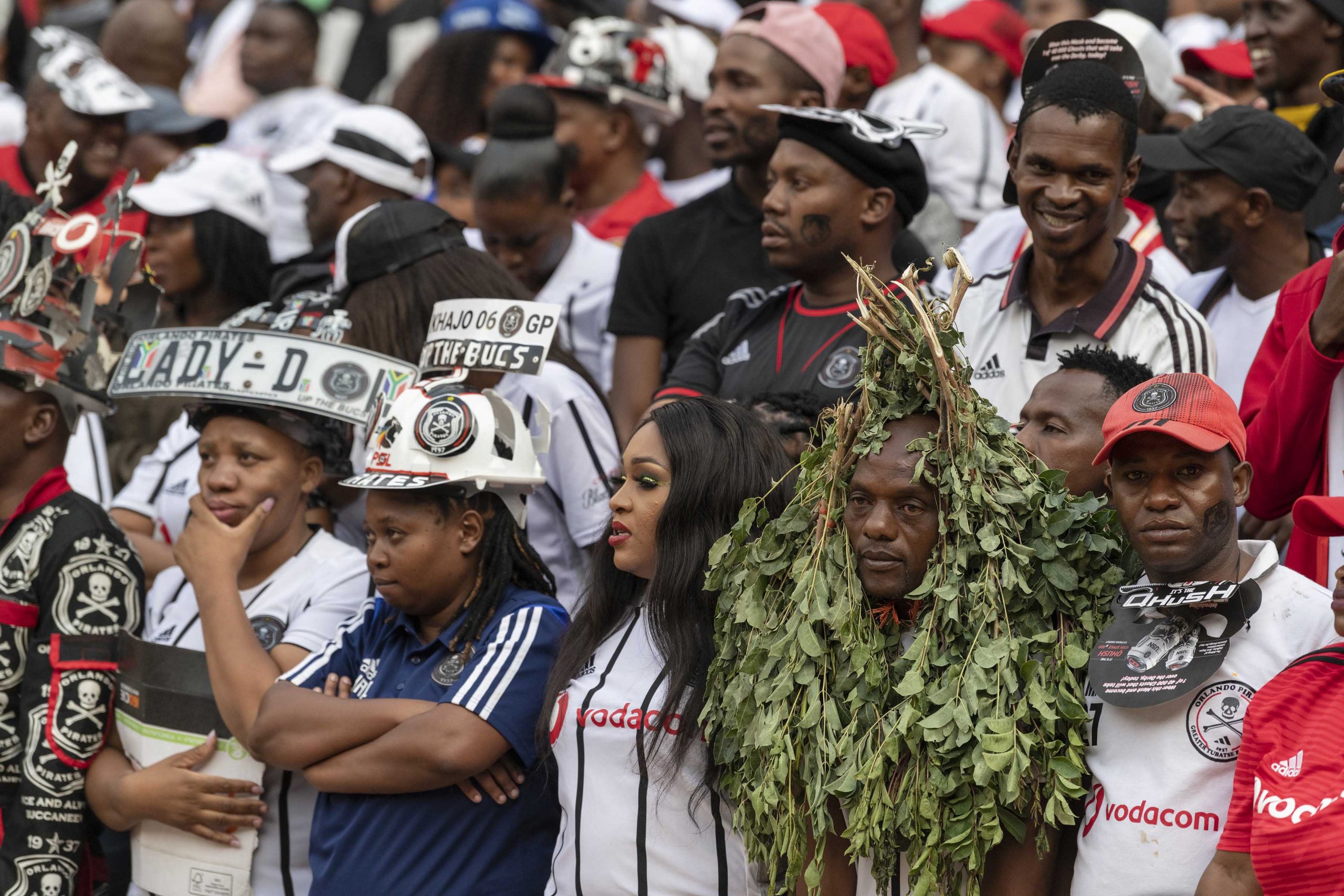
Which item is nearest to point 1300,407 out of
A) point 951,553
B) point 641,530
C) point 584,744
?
point 951,553

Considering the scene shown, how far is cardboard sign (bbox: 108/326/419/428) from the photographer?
5.18 m

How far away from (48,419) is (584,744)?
232 centimetres

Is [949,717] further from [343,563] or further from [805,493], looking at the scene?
[343,563]

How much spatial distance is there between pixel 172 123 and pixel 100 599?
166 inches

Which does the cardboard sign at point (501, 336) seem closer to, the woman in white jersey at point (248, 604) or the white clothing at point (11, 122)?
the woman in white jersey at point (248, 604)

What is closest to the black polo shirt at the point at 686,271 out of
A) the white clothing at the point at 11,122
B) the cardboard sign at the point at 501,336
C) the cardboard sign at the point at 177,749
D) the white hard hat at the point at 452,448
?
the cardboard sign at the point at 501,336

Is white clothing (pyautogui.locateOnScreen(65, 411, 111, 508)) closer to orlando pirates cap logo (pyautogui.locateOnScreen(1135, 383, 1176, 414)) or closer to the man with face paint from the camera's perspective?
the man with face paint

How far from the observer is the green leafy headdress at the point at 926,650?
3.55m

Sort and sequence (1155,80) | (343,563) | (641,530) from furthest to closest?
(1155,80) < (343,563) < (641,530)

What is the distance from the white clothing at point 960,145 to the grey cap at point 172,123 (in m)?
3.53

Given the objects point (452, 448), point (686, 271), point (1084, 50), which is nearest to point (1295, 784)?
point (452, 448)

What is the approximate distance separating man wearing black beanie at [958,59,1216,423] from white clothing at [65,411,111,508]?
342cm

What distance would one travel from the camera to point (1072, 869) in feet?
12.1

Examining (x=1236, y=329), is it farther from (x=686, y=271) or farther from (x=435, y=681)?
(x=435, y=681)
